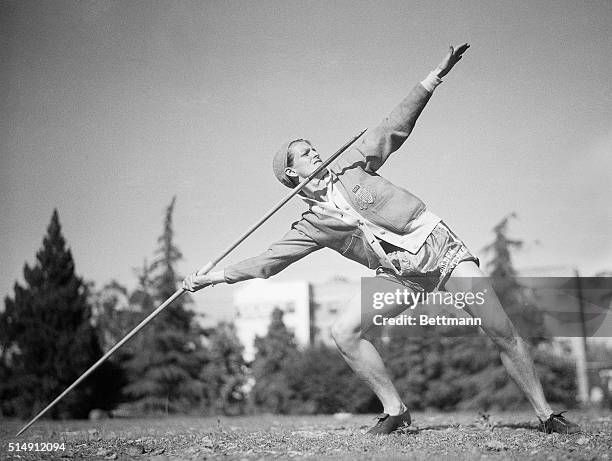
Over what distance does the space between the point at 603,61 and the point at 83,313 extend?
826 cm

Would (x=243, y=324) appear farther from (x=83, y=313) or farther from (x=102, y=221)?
(x=102, y=221)

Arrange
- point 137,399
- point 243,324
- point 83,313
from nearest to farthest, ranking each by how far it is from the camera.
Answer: point 83,313 → point 137,399 → point 243,324

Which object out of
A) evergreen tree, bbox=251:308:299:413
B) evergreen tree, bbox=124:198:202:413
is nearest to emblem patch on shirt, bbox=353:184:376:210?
evergreen tree, bbox=251:308:299:413

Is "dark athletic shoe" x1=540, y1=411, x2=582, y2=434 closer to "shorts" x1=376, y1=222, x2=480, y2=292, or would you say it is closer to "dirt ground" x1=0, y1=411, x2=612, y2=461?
"dirt ground" x1=0, y1=411, x2=612, y2=461

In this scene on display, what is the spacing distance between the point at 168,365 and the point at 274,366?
233 cm

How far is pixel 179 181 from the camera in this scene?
598 centimetres

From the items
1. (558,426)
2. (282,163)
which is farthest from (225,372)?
(558,426)

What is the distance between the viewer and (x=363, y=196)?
350 centimetres

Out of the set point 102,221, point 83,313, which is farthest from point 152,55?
point 83,313

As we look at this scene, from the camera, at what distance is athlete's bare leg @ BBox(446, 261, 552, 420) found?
10.3ft

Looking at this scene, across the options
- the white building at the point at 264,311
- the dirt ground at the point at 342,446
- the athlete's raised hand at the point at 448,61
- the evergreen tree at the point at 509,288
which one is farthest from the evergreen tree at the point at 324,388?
the athlete's raised hand at the point at 448,61

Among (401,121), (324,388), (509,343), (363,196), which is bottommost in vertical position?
(324,388)

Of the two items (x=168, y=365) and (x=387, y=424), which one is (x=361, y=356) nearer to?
(x=387, y=424)

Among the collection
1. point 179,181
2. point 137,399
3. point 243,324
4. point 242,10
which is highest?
point 242,10
